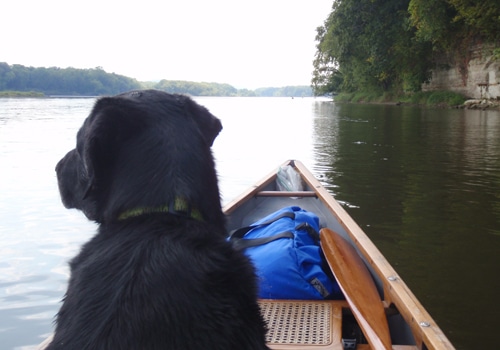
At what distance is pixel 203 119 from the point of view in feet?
6.03

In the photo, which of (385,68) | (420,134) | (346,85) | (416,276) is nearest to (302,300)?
(416,276)

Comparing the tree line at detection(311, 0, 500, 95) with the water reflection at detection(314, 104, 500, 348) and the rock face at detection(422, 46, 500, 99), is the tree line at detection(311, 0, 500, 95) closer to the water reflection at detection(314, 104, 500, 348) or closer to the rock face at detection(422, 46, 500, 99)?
the rock face at detection(422, 46, 500, 99)

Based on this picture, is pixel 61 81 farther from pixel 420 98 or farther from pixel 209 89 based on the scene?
pixel 420 98

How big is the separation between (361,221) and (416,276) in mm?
1887

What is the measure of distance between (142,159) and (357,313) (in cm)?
188

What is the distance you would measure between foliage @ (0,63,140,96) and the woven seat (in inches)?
3116

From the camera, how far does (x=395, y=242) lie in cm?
602

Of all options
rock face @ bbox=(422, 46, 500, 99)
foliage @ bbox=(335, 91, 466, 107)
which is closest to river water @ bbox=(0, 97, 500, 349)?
rock face @ bbox=(422, 46, 500, 99)

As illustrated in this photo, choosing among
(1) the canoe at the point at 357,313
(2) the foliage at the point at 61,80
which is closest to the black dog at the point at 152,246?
(1) the canoe at the point at 357,313

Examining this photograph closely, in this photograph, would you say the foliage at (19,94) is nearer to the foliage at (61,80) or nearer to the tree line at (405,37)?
the foliage at (61,80)

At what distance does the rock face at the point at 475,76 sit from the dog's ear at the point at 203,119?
27.2 m

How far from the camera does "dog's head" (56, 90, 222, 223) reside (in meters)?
1.50

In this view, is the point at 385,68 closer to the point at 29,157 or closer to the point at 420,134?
the point at 420,134

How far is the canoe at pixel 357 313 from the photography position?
262 cm
